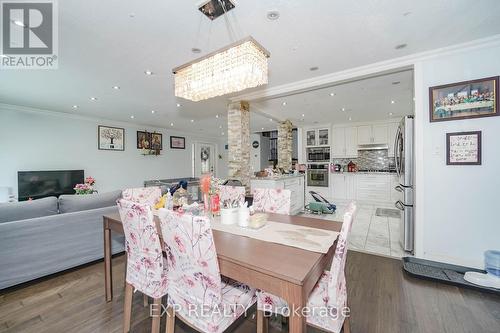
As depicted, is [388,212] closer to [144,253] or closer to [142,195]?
[142,195]

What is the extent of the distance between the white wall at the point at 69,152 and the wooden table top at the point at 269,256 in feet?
19.6

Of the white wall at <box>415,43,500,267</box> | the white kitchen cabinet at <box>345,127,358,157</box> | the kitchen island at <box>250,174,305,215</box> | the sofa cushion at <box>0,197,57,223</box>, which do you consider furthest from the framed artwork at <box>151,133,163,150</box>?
the white wall at <box>415,43,500,267</box>

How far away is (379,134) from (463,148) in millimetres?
4247

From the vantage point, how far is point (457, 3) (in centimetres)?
173

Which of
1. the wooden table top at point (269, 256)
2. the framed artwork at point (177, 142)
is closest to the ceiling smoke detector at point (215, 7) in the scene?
the wooden table top at point (269, 256)

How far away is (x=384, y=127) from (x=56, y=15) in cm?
716

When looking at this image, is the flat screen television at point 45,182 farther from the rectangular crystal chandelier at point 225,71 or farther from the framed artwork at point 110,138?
the rectangular crystal chandelier at point 225,71

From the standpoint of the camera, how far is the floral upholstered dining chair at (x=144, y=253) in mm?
1263

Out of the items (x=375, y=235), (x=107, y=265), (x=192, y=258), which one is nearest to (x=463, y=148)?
(x=375, y=235)

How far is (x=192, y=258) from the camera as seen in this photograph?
1047mm

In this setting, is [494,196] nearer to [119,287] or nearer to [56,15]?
[119,287]

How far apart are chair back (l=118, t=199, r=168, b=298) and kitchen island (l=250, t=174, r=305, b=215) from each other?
9.84ft

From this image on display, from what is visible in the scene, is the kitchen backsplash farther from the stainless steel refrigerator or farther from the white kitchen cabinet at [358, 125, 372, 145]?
the stainless steel refrigerator

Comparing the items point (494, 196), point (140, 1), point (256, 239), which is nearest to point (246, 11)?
point (140, 1)
